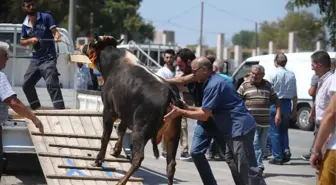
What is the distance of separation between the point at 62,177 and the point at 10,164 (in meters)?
3.59

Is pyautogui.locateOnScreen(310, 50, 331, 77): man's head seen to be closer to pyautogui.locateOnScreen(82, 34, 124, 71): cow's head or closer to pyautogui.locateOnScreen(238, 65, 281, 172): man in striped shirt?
pyautogui.locateOnScreen(82, 34, 124, 71): cow's head

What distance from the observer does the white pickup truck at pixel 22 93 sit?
10.5m

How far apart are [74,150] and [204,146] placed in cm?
174

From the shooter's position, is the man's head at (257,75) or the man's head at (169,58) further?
the man's head at (169,58)

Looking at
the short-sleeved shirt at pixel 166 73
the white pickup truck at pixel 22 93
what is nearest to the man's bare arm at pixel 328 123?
the white pickup truck at pixel 22 93

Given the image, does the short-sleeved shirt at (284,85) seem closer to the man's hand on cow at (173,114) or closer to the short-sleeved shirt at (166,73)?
the short-sleeved shirt at (166,73)

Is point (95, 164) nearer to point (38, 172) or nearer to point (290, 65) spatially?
point (38, 172)

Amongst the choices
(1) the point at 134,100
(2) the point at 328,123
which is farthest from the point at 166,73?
(2) the point at 328,123

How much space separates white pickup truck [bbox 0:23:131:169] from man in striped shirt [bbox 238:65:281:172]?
2.45m

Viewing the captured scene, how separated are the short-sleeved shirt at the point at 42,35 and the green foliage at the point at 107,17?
87.7 feet

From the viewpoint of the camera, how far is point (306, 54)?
21922 millimetres

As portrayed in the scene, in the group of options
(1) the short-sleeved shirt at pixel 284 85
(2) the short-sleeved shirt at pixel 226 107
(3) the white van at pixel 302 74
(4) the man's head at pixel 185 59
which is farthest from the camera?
(3) the white van at pixel 302 74

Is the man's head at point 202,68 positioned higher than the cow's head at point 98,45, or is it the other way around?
the cow's head at point 98,45

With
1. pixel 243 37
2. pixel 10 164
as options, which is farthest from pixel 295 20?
pixel 10 164
